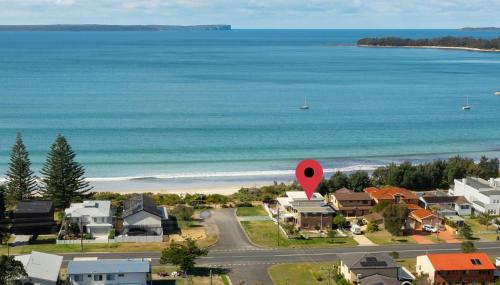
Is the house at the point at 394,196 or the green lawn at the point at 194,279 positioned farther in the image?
the house at the point at 394,196

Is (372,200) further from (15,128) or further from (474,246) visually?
(15,128)

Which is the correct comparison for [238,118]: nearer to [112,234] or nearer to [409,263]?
[112,234]

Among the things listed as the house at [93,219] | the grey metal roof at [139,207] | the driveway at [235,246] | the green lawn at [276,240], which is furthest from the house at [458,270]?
the house at [93,219]

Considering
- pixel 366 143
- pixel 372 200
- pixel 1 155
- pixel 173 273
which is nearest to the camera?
pixel 173 273

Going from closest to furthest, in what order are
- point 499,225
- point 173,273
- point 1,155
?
point 173,273 < point 499,225 < point 1,155

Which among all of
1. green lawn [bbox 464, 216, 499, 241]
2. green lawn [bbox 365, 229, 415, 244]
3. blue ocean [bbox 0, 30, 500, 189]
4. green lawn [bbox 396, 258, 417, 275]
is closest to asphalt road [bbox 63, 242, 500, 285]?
green lawn [bbox 396, 258, 417, 275]

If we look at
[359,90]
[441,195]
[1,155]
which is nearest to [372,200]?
[441,195]

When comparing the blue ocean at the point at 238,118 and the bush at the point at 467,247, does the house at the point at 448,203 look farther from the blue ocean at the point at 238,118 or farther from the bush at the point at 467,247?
the blue ocean at the point at 238,118
